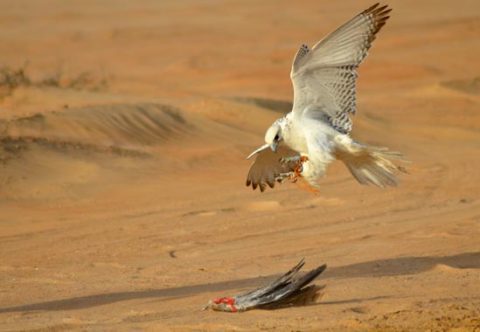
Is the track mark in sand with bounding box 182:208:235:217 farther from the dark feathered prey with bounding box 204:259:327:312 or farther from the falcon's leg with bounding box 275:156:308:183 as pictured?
the dark feathered prey with bounding box 204:259:327:312

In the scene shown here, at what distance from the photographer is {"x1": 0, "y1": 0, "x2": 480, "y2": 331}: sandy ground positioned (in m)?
8.68

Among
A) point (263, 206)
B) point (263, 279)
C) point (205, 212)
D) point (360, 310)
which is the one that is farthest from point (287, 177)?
point (263, 206)

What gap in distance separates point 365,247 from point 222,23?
821 inches

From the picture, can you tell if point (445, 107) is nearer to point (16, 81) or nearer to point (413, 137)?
point (413, 137)

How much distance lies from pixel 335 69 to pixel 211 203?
403 centimetres

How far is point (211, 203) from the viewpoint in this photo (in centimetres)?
1304

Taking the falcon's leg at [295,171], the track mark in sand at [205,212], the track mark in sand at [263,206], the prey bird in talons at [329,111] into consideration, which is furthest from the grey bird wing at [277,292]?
the track mark in sand at [263,206]

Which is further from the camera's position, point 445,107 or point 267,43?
point 267,43

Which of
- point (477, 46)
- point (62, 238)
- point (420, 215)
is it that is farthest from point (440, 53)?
point (62, 238)

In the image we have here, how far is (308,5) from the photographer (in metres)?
34.0

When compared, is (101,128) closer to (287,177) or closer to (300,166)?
(287,177)

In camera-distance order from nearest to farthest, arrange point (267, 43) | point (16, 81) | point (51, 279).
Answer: point (51, 279), point (16, 81), point (267, 43)

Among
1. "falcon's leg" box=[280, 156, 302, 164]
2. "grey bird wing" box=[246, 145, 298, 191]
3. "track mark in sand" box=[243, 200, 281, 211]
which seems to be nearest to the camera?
"falcon's leg" box=[280, 156, 302, 164]

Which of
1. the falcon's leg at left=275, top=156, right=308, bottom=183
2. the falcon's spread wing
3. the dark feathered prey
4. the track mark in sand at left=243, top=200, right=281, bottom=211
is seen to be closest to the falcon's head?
the falcon's leg at left=275, top=156, right=308, bottom=183
